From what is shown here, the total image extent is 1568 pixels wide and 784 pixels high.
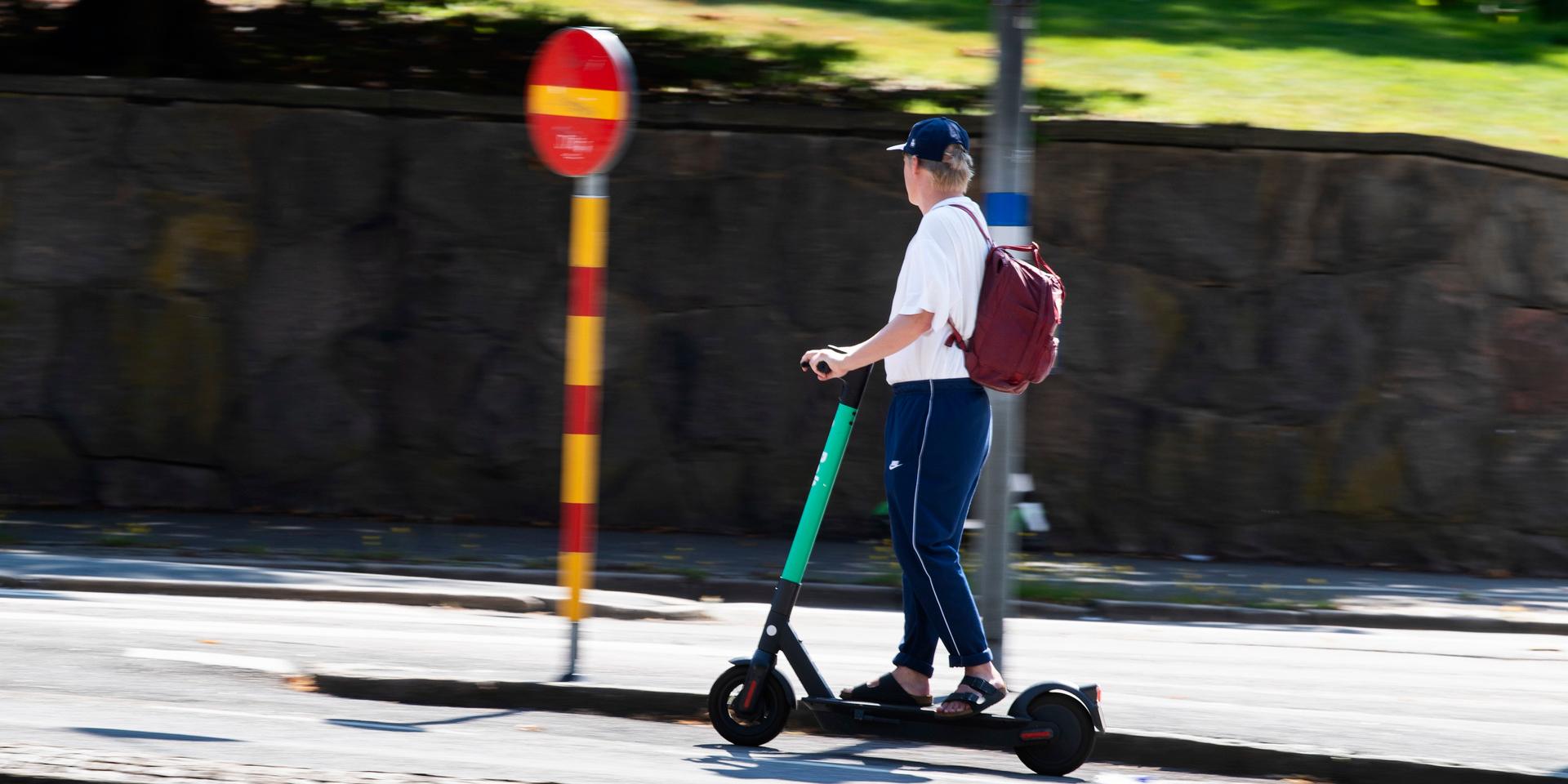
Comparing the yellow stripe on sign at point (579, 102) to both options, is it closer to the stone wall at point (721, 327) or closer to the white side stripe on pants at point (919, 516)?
the white side stripe on pants at point (919, 516)

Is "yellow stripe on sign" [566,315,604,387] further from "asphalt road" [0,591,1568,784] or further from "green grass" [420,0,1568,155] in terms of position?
"green grass" [420,0,1568,155]

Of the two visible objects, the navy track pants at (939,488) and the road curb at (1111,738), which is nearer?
the navy track pants at (939,488)

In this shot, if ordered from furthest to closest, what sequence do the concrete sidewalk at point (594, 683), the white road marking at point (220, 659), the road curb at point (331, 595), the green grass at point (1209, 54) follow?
the green grass at point (1209, 54) → the road curb at point (331, 595) → the white road marking at point (220, 659) → the concrete sidewalk at point (594, 683)

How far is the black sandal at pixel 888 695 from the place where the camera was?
5004 millimetres

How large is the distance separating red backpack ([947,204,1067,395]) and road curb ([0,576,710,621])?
3968 millimetres

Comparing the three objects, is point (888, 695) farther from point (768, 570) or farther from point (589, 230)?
point (768, 570)

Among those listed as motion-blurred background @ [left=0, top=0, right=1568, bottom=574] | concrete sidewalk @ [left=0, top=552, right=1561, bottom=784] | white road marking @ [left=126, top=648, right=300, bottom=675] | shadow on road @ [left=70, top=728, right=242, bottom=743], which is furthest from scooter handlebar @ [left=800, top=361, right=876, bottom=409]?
motion-blurred background @ [left=0, top=0, right=1568, bottom=574]

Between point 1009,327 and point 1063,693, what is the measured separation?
109cm

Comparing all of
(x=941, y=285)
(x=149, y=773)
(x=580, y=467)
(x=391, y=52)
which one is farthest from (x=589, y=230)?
→ (x=391, y=52)

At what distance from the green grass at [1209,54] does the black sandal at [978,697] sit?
356 inches

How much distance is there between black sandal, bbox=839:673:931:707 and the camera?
16.4 feet

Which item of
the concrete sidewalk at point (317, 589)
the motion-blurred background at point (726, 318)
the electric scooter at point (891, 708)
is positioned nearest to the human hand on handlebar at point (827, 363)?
the electric scooter at point (891, 708)

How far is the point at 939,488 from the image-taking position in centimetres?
480

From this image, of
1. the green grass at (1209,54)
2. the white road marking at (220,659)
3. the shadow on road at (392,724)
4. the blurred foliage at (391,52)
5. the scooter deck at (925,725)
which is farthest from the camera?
the green grass at (1209,54)
